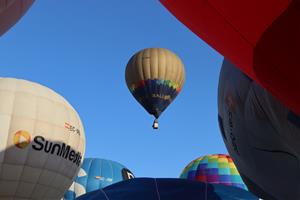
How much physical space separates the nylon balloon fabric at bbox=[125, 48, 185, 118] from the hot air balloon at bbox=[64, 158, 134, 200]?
319 centimetres

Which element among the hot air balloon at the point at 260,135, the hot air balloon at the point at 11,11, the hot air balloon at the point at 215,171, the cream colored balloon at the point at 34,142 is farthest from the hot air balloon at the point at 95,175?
the hot air balloon at the point at 260,135

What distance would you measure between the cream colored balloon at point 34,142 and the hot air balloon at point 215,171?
255 inches

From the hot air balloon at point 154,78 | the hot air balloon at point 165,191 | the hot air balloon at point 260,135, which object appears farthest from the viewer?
the hot air balloon at point 154,78

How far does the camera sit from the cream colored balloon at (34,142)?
12445mm

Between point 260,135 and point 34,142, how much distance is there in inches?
356

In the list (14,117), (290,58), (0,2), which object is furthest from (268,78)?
(14,117)

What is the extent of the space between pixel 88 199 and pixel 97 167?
1538 centimetres

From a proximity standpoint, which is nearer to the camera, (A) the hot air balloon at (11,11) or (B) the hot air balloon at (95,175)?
(A) the hot air balloon at (11,11)

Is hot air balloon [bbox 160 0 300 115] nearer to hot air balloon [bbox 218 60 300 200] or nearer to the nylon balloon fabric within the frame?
hot air balloon [bbox 218 60 300 200]

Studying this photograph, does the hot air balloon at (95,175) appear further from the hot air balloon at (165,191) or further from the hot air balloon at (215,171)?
the hot air balloon at (165,191)

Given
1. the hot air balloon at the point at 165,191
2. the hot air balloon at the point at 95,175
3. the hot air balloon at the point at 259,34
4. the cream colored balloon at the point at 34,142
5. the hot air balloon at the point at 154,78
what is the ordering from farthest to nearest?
the hot air balloon at the point at 95,175 < the hot air balloon at the point at 154,78 < the cream colored balloon at the point at 34,142 < the hot air balloon at the point at 165,191 < the hot air balloon at the point at 259,34

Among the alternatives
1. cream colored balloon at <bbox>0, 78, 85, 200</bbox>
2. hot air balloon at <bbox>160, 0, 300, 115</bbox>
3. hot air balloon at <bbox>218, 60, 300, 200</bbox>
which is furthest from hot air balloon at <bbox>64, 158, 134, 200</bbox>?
hot air balloon at <bbox>160, 0, 300, 115</bbox>

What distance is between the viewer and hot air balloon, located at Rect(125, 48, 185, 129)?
734 inches

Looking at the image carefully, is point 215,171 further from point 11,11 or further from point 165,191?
point 11,11
